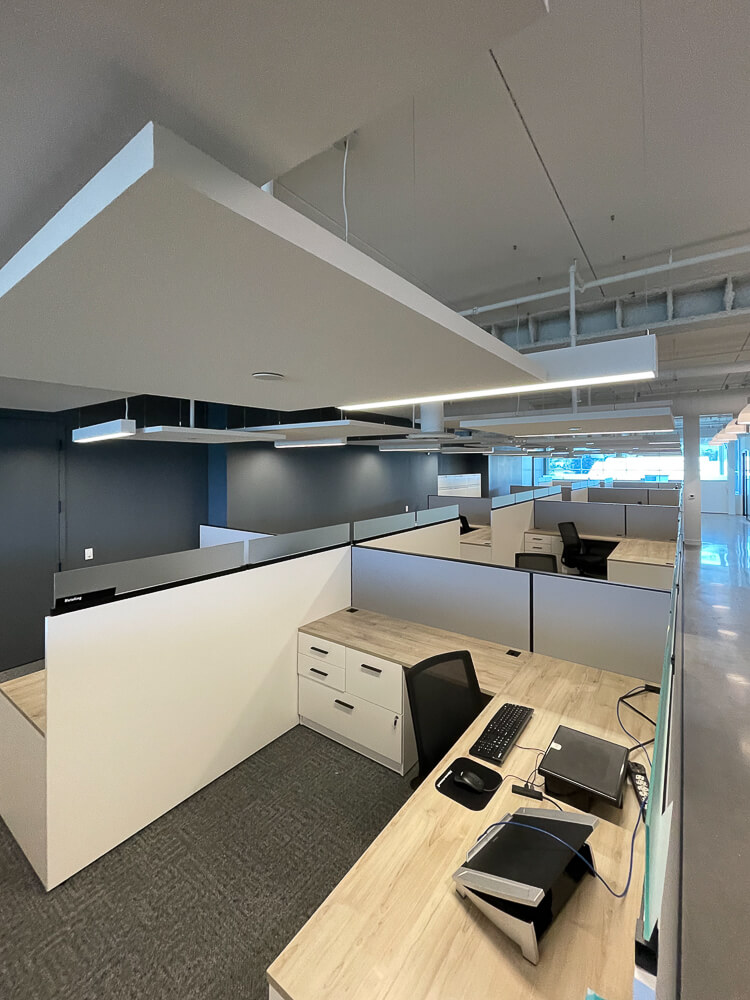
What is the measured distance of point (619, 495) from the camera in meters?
8.87

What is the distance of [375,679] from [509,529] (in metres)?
4.32

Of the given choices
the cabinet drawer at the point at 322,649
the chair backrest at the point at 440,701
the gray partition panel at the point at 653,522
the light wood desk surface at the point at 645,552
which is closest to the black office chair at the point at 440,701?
the chair backrest at the point at 440,701

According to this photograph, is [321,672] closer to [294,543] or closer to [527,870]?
[294,543]

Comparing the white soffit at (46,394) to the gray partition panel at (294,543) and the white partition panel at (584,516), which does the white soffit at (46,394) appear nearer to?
the gray partition panel at (294,543)

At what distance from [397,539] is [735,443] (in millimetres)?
15258

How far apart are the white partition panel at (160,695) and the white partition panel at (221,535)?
1722 millimetres

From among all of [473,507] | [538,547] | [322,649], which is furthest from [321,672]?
[538,547]

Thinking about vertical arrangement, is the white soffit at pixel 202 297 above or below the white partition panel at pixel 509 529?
above

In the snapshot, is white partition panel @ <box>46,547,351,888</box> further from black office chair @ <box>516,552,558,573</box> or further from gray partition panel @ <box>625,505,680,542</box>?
gray partition panel @ <box>625,505,680,542</box>

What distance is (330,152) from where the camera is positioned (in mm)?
1938

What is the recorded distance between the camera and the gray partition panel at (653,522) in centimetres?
608

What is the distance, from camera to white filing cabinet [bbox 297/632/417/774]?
8.75ft

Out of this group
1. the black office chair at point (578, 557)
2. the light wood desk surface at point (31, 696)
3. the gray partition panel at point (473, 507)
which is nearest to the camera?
the light wood desk surface at point (31, 696)

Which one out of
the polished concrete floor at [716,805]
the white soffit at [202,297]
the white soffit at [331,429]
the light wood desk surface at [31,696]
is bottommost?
the polished concrete floor at [716,805]
